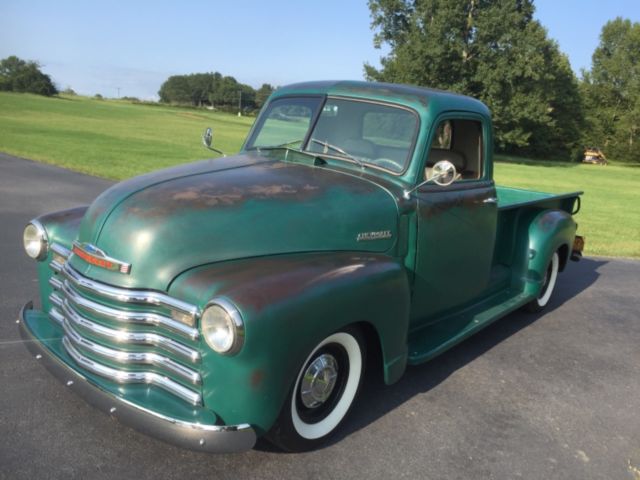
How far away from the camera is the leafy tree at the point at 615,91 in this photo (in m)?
54.5

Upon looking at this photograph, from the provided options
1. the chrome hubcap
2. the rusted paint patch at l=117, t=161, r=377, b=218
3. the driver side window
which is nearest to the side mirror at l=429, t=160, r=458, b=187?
the rusted paint patch at l=117, t=161, r=377, b=218

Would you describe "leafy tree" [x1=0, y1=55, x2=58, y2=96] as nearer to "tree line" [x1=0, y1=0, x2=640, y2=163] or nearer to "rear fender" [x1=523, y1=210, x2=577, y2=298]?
"tree line" [x1=0, y1=0, x2=640, y2=163]

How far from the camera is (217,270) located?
2578mm

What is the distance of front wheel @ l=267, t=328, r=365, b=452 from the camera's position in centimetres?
267

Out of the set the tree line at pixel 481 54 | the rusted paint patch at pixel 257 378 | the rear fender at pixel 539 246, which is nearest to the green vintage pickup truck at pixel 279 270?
the rusted paint patch at pixel 257 378

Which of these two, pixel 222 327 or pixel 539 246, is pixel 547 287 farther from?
pixel 222 327

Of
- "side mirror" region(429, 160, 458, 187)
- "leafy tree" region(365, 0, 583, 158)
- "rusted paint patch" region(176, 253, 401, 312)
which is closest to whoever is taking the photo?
"rusted paint patch" region(176, 253, 401, 312)

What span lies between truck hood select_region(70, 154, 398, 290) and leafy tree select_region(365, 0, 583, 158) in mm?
35550

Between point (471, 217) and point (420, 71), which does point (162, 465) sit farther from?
point (420, 71)

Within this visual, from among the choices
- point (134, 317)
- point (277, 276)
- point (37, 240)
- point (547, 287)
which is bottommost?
point (547, 287)

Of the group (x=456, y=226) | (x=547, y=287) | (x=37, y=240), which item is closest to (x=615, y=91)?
(x=547, y=287)

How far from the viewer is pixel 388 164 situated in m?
3.62

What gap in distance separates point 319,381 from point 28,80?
4269 inches

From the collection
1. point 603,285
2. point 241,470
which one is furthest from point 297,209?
point 603,285
